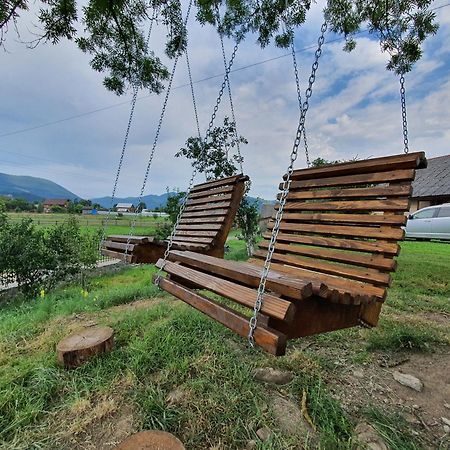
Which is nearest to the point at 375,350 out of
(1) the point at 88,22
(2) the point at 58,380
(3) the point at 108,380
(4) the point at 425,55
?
(3) the point at 108,380

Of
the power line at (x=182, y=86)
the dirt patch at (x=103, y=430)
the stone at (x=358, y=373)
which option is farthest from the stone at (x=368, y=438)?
the power line at (x=182, y=86)

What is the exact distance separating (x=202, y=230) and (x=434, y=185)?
17.4m

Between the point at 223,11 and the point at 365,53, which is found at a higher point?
the point at 223,11

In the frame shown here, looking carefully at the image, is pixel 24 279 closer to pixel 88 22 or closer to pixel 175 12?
pixel 88 22

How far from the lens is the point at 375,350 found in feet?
8.33

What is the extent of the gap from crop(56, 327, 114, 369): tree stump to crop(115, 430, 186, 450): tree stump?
105 cm

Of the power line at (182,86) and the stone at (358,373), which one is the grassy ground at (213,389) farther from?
the power line at (182,86)

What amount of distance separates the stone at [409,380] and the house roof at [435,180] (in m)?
15.5

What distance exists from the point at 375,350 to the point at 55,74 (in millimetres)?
10144

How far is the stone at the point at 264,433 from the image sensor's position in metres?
1.54

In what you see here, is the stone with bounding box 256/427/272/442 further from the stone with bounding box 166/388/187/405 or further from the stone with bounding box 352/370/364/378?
the stone with bounding box 352/370/364/378

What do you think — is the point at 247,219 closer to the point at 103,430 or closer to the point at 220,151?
the point at 220,151

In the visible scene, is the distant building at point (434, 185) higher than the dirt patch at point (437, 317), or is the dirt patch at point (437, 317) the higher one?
the distant building at point (434, 185)

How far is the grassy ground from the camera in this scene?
5.22ft
